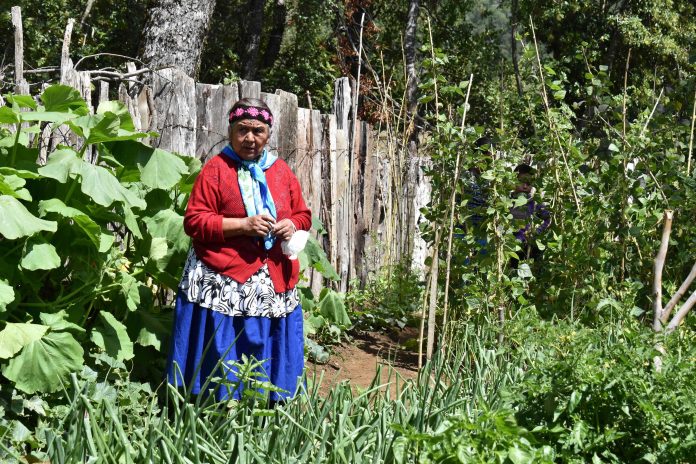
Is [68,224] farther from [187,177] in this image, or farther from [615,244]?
[615,244]

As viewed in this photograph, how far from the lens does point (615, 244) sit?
546cm

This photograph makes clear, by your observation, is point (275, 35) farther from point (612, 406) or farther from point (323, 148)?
point (612, 406)

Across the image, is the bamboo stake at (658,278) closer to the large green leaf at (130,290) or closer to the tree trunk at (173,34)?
the large green leaf at (130,290)

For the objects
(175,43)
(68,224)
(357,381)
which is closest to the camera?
(68,224)

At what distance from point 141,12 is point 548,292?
15.6m

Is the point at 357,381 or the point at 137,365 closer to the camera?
the point at 137,365

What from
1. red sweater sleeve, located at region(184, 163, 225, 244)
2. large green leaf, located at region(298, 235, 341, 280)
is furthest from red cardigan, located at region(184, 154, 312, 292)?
large green leaf, located at region(298, 235, 341, 280)

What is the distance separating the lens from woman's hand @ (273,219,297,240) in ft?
13.3

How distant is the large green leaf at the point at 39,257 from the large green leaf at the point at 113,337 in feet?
1.39

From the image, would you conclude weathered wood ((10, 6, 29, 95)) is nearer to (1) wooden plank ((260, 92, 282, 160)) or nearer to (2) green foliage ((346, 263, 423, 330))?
(1) wooden plank ((260, 92, 282, 160))

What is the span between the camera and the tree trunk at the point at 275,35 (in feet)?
62.5

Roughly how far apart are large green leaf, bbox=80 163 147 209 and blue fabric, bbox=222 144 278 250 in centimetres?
51

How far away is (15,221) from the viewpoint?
3547 mm

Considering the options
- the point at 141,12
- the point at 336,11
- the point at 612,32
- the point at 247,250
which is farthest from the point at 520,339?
the point at 612,32
